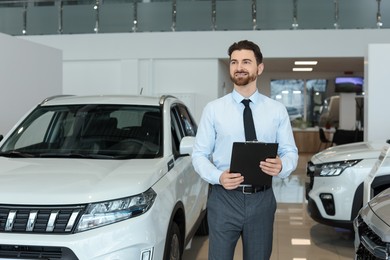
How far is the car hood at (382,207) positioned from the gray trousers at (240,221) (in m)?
0.50

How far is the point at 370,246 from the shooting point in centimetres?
212

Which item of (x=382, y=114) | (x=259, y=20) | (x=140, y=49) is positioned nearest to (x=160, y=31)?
(x=140, y=49)

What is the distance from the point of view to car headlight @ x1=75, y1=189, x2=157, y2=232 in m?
2.46

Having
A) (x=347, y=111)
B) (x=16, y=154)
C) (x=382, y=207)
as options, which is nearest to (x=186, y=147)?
(x=16, y=154)

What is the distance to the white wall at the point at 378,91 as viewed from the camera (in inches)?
273

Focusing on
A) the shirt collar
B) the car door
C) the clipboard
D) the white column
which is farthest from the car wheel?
the white column

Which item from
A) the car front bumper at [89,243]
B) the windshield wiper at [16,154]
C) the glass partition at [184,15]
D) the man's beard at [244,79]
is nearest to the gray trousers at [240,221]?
the car front bumper at [89,243]

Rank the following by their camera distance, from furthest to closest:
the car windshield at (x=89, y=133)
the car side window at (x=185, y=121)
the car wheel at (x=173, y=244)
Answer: the car side window at (x=185, y=121) → the car windshield at (x=89, y=133) → the car wheel at (x=173, y=244)

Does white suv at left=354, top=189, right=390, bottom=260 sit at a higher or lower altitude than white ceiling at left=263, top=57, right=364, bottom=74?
lower

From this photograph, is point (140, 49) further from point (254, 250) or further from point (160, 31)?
point (254, 250)

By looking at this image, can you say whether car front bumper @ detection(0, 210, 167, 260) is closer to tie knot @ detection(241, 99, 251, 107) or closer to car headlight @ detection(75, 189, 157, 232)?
car headlight @ detection(75, 189, 157, 232)

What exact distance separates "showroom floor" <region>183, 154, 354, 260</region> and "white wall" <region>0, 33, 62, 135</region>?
3.28 metres

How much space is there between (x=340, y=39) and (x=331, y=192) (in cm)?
691

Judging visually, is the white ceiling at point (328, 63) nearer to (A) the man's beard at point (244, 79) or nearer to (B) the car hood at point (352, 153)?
(B) the car hood at point (352, 153)
